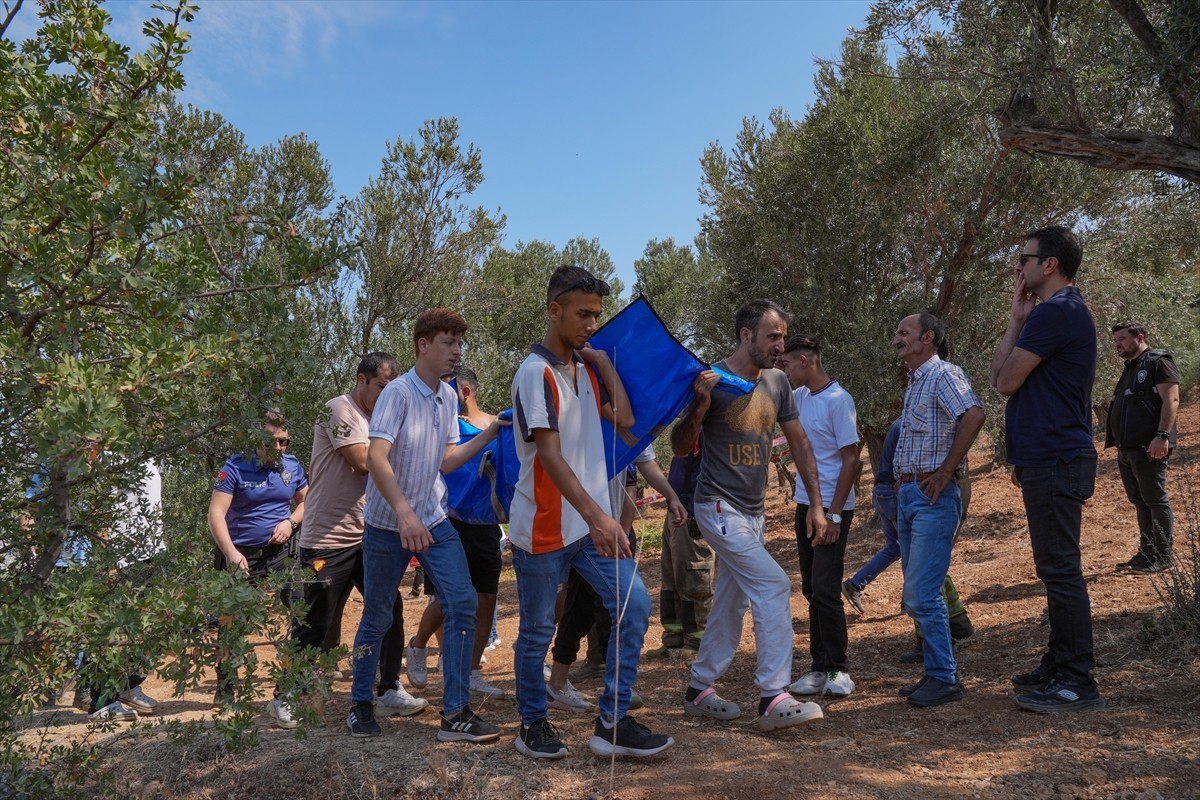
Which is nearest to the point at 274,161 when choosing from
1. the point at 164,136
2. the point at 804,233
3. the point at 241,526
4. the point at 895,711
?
the point at 804,233

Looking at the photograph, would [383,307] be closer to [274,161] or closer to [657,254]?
[274,161]

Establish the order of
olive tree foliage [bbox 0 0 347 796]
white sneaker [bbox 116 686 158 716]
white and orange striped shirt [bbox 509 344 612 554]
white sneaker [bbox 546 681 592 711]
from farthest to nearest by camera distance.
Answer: white sneaker [bbox 116 686 158 716], white sneaker [bbox 546 681 592 711], white and orange striped shirt [bbox 509 344 612 554], olive tree foliage [bbox 0 0 347 796]

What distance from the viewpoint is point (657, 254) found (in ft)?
89.4

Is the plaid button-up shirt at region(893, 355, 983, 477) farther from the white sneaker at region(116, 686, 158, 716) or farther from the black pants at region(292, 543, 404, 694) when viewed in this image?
the white sneaker at region(116, 686, 158, 716)

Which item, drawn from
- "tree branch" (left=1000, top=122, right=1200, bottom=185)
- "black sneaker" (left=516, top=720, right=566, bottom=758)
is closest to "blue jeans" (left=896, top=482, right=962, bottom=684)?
"black sneaker" (left=516, top=720, right=566, bottom=758)

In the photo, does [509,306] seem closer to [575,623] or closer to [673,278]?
[673,278]

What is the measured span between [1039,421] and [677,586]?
9.49 feet

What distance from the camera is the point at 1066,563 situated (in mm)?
4570

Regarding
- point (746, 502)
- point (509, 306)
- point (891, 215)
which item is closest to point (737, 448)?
point (746, 502)

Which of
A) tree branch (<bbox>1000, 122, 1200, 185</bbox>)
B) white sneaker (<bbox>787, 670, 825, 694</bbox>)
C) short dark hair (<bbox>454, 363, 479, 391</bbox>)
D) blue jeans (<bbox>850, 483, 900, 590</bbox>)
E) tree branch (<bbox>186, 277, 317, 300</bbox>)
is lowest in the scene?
white sneaker (<bbox>787, 670, 825, 694</bbox>)

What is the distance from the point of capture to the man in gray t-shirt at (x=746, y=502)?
15.1 feet

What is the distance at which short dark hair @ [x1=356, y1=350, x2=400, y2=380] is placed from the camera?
5.47 metres

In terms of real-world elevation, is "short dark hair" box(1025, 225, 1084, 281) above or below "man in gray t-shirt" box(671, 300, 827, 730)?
above

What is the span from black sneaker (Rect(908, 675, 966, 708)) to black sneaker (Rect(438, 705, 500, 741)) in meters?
2.30
